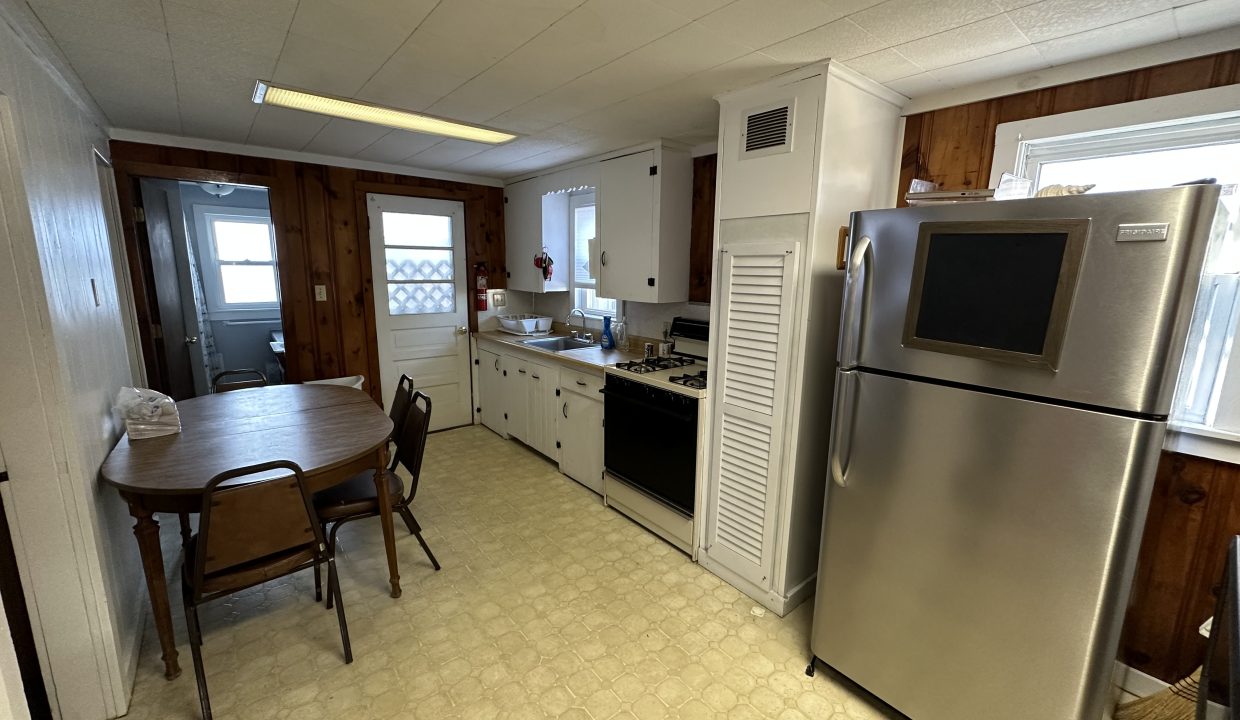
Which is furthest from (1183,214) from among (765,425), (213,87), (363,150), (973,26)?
(363,150)

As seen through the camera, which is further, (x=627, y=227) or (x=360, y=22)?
(x=627, y=227)

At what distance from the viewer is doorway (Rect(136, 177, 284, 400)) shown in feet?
12.3

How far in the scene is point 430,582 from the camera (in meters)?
2.41

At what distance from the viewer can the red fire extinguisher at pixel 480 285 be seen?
460cm

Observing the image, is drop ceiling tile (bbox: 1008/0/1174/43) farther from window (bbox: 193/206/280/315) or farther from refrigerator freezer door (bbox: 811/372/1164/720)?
window (bbox: 193/206/280/315)

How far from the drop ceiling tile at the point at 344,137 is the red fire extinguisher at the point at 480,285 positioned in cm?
134

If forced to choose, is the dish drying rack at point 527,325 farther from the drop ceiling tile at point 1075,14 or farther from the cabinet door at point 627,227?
→ the drop ceiling tile at point 1075,14

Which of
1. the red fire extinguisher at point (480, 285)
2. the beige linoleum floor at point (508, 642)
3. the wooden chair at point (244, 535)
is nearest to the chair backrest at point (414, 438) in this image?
the beige linoleum floor at point (508, 642)

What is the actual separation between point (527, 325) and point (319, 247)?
1.74 metres

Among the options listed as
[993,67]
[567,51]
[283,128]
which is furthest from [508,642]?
[283,128]

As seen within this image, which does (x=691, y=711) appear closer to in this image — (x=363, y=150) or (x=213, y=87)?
(x=213, y=87)

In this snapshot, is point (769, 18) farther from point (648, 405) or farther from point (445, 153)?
point (445, 153)

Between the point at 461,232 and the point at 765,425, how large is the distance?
3.44m

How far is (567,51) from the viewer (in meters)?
1.82
